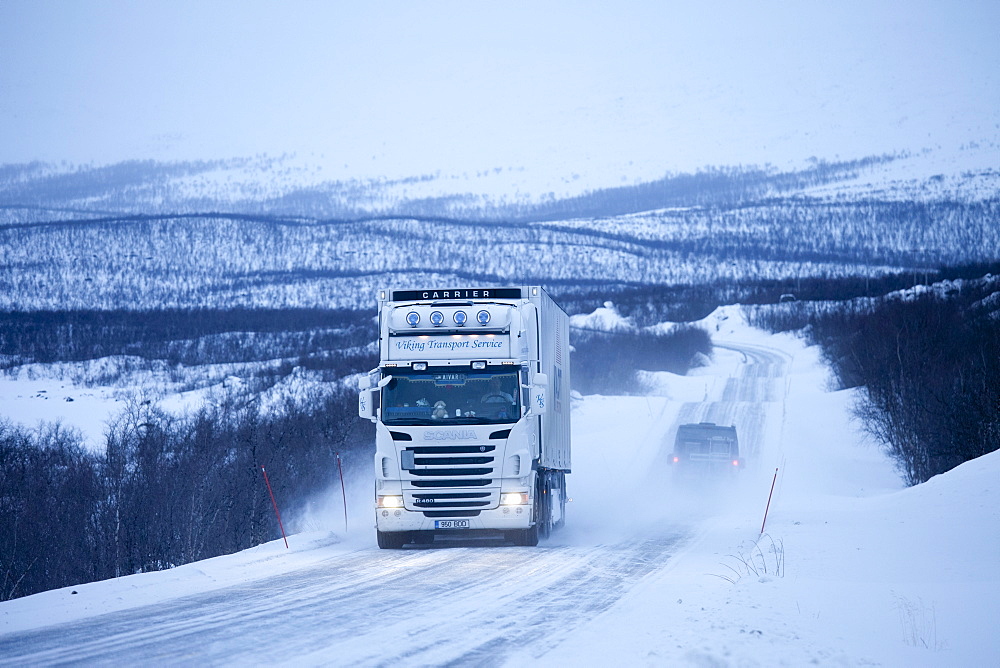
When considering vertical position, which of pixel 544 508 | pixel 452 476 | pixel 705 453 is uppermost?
pixel 452 476

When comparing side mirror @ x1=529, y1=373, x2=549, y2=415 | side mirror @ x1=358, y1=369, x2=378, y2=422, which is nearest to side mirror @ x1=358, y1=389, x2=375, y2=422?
side mirror @ x1=358, y1=369, x2=378, y2=422

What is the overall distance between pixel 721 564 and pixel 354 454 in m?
31.9

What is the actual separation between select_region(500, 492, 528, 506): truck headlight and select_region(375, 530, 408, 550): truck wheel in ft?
6.51

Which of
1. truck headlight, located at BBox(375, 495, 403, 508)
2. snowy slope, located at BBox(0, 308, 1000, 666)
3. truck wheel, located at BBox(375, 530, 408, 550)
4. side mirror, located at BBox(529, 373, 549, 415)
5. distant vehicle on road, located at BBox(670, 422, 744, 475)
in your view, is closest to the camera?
snowy slope, located at BBox(0, 308, 1000, 666)

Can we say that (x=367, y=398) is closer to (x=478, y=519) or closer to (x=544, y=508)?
(x=478, y=519)

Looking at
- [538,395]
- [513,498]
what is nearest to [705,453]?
[513,498]

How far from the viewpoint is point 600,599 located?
1148 centimetres

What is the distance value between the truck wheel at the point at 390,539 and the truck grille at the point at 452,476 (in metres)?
0.91

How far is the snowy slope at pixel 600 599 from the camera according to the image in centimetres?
843

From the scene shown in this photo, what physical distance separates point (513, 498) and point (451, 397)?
207 centimetres

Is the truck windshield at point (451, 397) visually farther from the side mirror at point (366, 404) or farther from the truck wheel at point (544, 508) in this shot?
the truck wheel at point (544, 508)

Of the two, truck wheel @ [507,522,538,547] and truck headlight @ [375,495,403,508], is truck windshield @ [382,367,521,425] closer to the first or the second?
truck headlight @ [375,495,403,508]

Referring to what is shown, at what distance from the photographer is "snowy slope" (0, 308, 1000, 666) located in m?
8.43

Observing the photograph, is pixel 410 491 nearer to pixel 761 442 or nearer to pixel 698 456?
pixel 698 456
